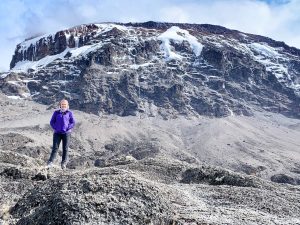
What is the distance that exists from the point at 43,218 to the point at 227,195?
6949mm

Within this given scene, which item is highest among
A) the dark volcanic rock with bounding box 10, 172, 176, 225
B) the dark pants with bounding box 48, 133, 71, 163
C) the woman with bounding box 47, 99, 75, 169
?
the woman with bounding box 47, 99, 75, 169

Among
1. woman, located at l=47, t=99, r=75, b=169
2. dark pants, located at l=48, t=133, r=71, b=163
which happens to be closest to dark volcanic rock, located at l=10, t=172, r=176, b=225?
woman, located at l=47, t=99, r=75, b=169

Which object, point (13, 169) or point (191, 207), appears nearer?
point (191, 207)

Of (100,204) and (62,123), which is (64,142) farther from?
(100,204)

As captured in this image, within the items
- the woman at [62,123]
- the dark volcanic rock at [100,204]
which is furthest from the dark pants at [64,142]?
the dark volcanic rock at [100,204]

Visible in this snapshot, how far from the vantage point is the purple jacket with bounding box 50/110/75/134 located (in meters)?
21.5

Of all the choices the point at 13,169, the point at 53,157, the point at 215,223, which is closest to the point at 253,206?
the point at 215,223

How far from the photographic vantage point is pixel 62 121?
21.5 metres

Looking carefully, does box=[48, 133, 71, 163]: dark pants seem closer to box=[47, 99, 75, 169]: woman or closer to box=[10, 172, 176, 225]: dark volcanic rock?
box=[47, 99, 75, 169]: woman

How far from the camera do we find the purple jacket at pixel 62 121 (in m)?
21.5

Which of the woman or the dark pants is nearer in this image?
the woman

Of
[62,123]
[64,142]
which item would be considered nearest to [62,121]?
[62,123]

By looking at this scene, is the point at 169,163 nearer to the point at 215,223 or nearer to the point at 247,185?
the point at 247,185

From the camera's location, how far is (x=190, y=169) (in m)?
22.2
